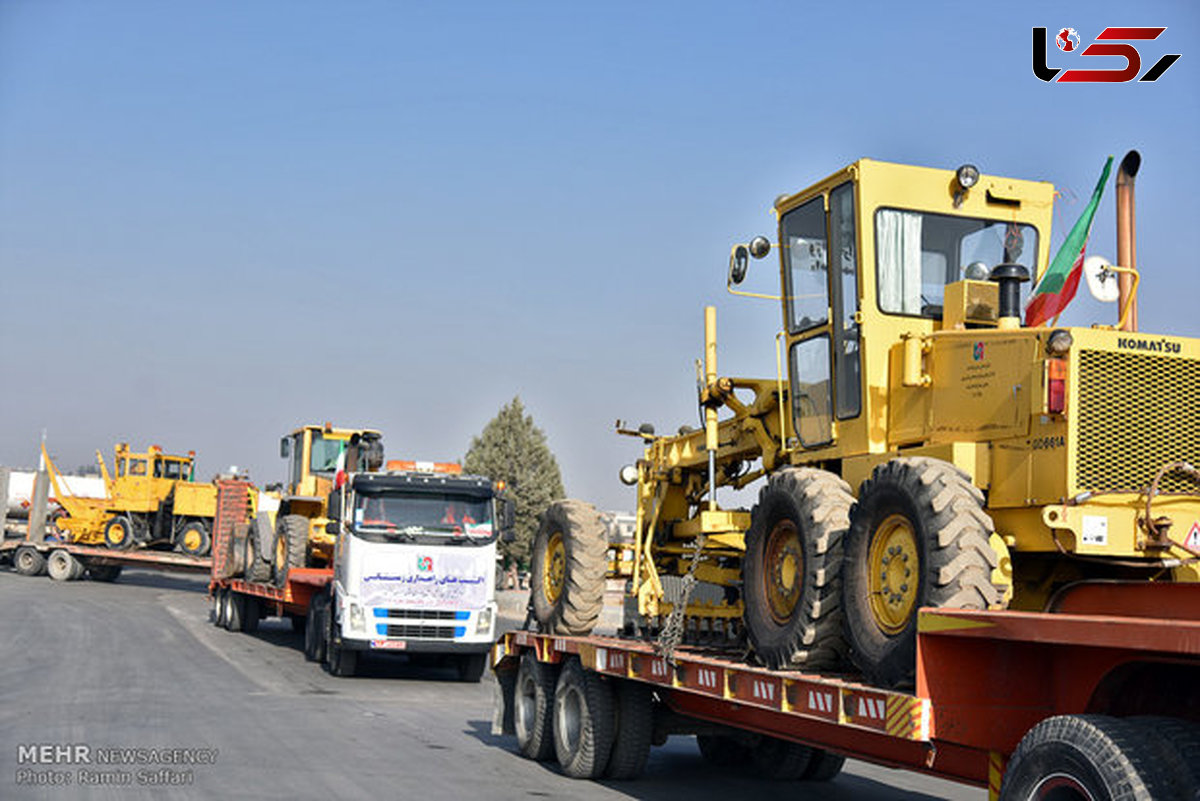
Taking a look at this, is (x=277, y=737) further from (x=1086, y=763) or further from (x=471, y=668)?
(x=1086, y=763)

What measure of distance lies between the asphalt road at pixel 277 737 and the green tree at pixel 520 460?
39.3m

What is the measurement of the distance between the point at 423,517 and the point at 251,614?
356 inches

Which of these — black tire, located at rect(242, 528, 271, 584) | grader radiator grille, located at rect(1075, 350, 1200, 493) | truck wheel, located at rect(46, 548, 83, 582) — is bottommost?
truck wheel, located at rect(46, 548, 83, 582)

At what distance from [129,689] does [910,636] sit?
11.5 meters

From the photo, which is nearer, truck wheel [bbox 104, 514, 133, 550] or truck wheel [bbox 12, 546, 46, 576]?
truck wheel [bbox 104, 514, 133, 550]

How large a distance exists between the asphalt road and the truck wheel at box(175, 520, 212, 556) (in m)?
15.4

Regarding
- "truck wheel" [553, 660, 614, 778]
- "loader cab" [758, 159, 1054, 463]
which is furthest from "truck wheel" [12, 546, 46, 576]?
"loader cab" [758, 159, 1054, 463]

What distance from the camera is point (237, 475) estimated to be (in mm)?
32344

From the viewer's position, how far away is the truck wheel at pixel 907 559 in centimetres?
662

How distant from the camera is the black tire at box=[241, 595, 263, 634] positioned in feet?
84.7

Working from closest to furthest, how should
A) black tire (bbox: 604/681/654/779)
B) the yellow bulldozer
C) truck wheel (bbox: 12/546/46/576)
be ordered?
1. the yellow bulldozer
2. black tire (bbox: 604/681/654/779)
3. truck wheel (bbox: 12/546/46/576)

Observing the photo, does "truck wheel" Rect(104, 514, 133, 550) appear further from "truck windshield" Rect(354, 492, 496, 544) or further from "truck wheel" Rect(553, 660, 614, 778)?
"truck wheel" Rect(553, 660, 614, 778)

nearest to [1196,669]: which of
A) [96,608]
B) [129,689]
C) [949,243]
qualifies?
[949,243]

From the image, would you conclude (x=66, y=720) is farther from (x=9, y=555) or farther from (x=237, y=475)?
(x=9, y=555)
